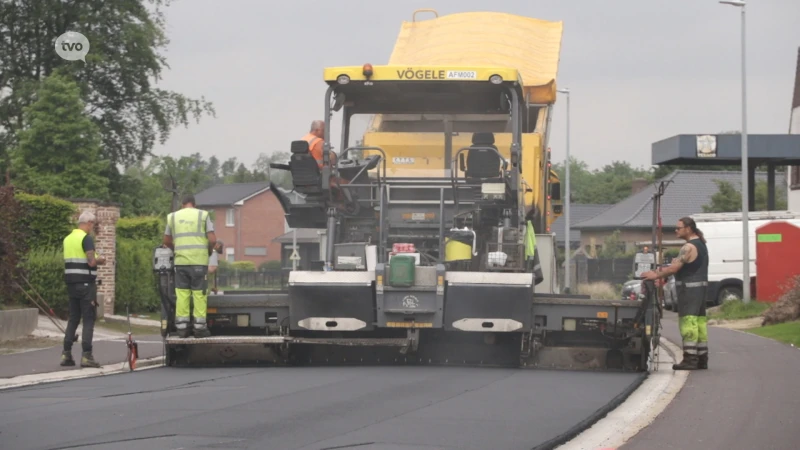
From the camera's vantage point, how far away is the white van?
36.9 m

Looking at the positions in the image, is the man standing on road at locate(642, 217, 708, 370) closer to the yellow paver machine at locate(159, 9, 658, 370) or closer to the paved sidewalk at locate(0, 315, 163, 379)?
the yellow paver machine at locate(159, 9, 658, 370)

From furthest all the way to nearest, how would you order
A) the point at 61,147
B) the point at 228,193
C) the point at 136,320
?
the point at 228,193
the point at 61,147
the point at 136,320

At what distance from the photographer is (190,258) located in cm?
1394

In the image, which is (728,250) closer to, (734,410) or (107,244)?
(107,244)

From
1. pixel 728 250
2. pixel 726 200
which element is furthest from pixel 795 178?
pixel 726 200

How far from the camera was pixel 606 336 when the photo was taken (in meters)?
13.6

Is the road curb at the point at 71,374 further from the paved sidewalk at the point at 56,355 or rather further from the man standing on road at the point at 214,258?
the man standing on road at the point at 214,258

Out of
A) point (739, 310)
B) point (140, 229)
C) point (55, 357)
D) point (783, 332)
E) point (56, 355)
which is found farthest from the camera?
→ point (739, 310)

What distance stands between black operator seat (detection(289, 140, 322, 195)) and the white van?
80.7ft

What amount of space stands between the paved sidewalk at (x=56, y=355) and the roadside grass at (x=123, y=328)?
8.93 feet

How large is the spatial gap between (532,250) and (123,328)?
11579 mm

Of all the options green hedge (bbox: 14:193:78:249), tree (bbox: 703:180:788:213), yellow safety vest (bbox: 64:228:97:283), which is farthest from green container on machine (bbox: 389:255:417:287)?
tree (bbox: 703:180:788:213)

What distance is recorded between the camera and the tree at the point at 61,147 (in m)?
39.2

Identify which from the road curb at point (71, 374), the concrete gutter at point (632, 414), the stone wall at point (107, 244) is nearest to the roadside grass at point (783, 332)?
the concrete gutter at point (632, 414)
